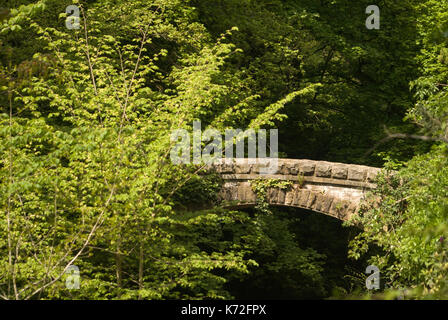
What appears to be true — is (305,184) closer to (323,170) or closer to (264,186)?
(323,170)

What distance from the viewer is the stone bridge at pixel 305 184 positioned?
441 inches

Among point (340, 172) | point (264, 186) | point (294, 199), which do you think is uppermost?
Answer: point (340, 172)

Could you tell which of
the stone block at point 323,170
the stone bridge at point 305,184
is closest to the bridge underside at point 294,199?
the stone bridge at point 305,184

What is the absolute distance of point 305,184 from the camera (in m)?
11.6

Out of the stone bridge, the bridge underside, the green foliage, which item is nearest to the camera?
the stone bridge

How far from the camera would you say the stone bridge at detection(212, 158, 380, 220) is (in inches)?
441

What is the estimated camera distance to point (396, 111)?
16656 mm

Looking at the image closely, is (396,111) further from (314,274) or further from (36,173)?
(36,173)

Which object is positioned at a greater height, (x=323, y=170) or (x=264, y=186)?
(x=323, y=170)

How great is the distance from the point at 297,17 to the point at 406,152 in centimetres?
433

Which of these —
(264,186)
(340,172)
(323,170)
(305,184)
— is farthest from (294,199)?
(340,172)

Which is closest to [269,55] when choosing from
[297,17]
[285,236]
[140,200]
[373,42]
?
[297,17]

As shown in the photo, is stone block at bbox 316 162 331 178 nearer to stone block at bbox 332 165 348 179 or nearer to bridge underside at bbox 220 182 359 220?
stone block at bbox 332 165 348 179

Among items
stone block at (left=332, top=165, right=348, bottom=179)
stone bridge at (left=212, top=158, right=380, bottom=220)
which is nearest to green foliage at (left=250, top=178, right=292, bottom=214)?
stone bridge at (left=212, top=158, right=380, bottom=220)
